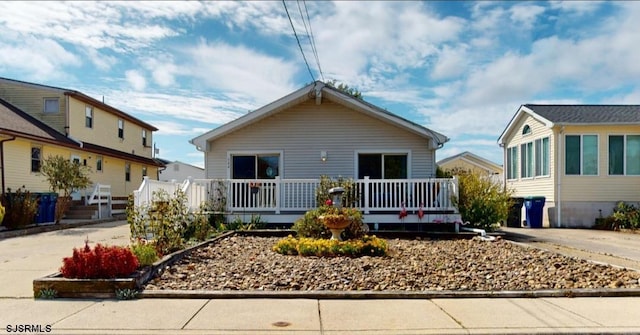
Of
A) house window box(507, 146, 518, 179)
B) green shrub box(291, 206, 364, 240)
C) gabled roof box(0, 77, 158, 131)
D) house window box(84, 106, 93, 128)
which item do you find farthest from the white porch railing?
house window box(84, 106, 93, 128)

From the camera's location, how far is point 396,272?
22.9 ft

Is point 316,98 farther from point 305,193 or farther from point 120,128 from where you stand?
point 120,128

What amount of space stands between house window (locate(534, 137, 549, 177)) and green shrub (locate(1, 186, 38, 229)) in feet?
61.1

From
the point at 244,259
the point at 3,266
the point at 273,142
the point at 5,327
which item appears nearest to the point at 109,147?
the point at 273,142

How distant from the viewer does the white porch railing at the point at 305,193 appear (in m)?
12.8

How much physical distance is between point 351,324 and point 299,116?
1079 centimetres

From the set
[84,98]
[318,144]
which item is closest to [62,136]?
[84,98]

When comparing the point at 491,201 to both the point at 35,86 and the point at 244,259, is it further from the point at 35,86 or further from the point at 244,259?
the point at 35,86

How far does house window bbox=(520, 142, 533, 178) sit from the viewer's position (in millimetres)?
18891

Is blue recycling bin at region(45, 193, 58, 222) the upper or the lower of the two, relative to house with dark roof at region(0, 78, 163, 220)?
lower

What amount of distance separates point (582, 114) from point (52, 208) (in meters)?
20.5

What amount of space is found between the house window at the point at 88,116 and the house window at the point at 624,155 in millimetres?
23851

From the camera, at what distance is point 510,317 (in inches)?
194

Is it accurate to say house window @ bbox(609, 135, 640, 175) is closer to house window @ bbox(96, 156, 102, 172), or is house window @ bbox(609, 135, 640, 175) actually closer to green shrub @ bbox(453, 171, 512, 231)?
green shrub @ bbox(453, 171, 512, 231)
